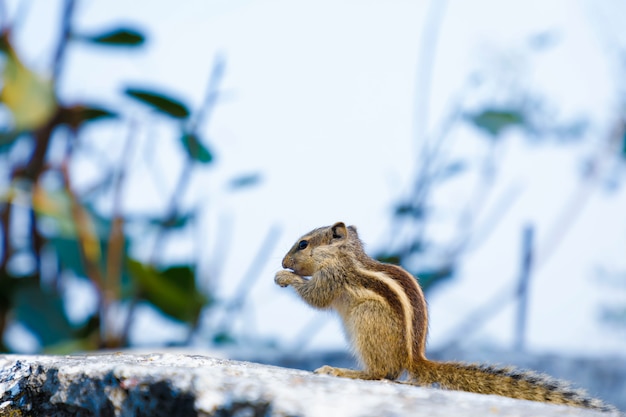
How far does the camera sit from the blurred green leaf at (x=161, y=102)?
3.54 metres

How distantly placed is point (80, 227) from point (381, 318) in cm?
203

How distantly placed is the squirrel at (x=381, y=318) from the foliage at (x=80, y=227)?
151 centimetres

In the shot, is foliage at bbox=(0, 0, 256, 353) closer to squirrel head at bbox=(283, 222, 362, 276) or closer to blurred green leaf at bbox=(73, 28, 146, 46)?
blurred green leaf at bbox=(73, 28, 146, 46)

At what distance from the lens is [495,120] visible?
3.52 meters

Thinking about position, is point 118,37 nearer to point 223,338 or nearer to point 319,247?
point 223,338

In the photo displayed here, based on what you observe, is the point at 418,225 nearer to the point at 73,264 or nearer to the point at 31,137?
the point at 73,264

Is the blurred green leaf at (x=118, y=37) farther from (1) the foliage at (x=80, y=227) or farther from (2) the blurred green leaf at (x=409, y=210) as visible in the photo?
(2) the blurred green leaf at (x=409, y=210)

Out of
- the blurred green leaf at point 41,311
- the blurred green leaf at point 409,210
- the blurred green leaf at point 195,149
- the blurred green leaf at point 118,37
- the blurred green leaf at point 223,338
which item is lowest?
the blurred green leaf at point 41,311

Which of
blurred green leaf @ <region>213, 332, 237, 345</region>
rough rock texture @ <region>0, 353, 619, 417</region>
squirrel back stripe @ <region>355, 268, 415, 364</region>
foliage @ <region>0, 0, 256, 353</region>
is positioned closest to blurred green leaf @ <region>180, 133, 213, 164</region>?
foliage @ <region>0, 0, 256, 353</region>

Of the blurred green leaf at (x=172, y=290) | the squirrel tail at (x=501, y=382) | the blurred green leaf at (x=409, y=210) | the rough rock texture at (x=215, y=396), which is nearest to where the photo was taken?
the rough rock texture at (x=215, y=396)

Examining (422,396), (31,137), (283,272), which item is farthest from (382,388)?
(31,137)

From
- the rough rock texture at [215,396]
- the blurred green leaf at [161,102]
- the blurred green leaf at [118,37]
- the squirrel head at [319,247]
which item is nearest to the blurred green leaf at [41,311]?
the blurred green leaf at [161,102]

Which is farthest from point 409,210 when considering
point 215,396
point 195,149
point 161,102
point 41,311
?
point 215,396

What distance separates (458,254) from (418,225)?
227 mm
